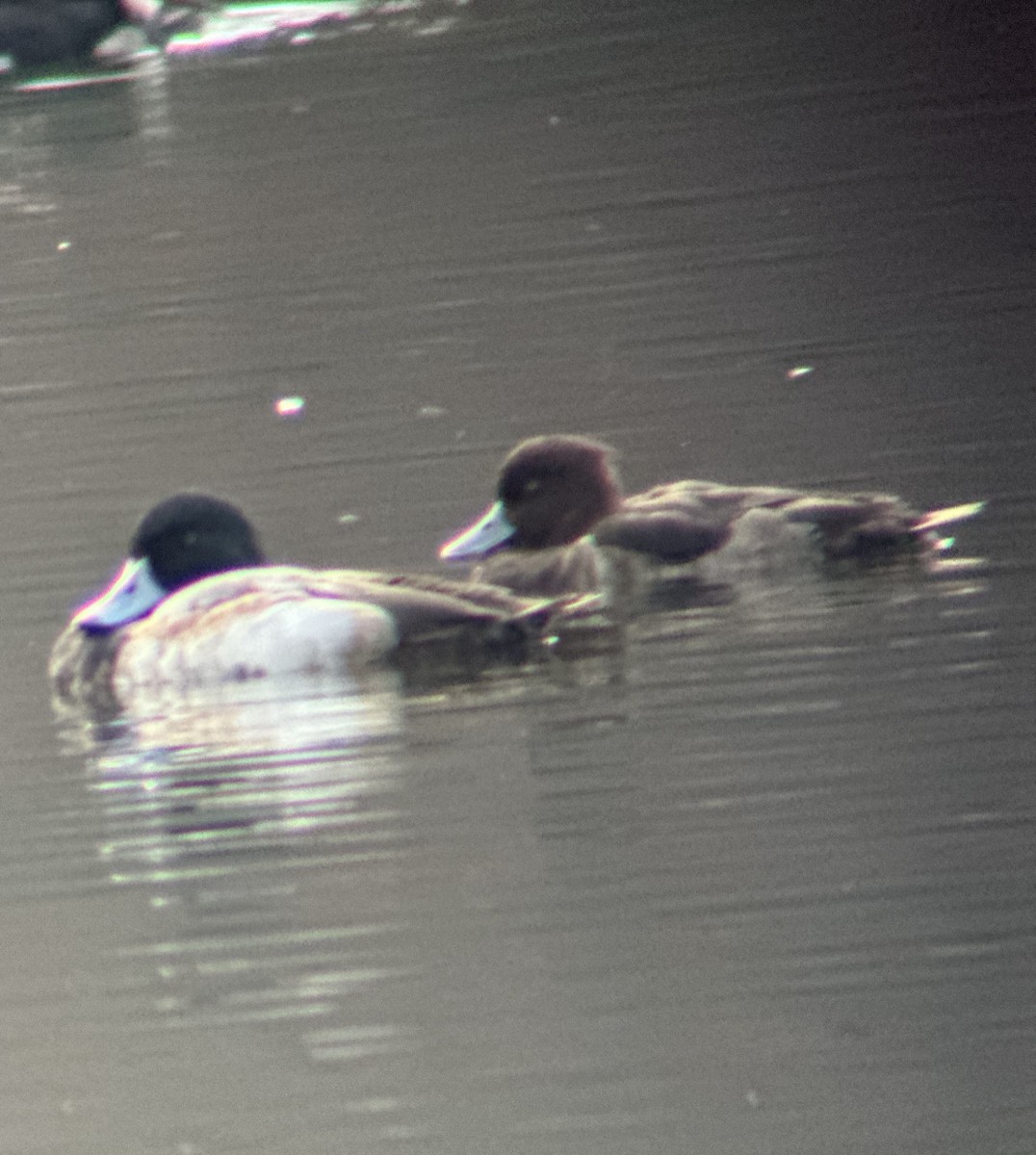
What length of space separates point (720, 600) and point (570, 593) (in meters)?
0.42

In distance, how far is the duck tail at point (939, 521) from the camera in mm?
7754

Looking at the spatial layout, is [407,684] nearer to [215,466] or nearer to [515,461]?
[515,461]

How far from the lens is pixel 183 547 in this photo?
7703mm

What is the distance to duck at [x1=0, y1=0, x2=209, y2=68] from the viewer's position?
19062 millimetres

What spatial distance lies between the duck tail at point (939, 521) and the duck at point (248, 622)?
3.05 feet

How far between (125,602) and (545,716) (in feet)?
4.78

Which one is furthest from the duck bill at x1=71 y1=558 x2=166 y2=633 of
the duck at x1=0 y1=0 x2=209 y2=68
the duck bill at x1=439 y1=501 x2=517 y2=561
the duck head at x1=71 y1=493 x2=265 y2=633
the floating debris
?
the duck at x1=0 y1=0 x2=209 y2=68

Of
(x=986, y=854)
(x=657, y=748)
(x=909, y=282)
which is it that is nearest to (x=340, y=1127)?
(x=986, y=854)

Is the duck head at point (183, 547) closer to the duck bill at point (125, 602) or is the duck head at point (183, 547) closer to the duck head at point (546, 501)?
the duck bill at point (125, 602)

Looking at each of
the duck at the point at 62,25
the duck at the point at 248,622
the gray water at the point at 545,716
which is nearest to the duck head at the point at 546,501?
the gray water at the point at 545,716

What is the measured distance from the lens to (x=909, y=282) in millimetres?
11328

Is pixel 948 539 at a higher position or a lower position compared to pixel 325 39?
lower

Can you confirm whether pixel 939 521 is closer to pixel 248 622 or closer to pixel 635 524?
pixel 635 524

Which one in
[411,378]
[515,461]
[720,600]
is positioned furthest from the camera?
[411,378]
